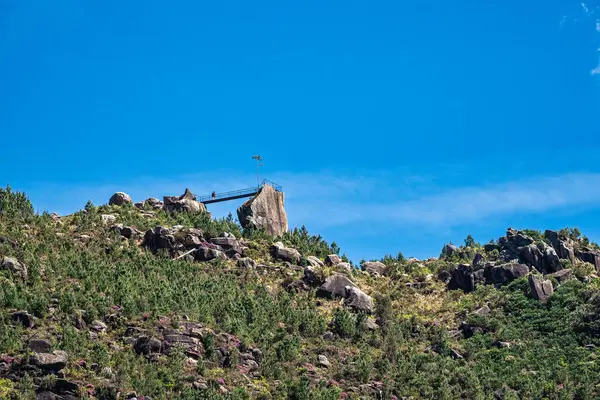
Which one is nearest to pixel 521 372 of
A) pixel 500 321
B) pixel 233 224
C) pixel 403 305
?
pixel 500 321

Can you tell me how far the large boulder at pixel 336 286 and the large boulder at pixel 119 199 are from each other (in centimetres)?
2368

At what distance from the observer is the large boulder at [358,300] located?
194 feet

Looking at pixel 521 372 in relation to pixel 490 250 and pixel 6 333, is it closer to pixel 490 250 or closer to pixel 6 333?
pixel 490 250

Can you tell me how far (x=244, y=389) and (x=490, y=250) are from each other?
40624 millimetres

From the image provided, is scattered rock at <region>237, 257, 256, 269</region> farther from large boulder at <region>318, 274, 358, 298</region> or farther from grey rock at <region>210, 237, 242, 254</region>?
large boulder at <region>318, 274, 358, 298</region>

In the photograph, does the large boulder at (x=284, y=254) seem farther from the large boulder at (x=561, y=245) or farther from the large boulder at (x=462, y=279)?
the large boulder at (x=561, y=245)

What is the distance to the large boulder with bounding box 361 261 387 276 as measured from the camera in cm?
7156

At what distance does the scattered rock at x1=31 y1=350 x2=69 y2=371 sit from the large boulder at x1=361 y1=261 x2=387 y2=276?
37.8 meters

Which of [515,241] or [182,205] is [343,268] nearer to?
[515,241]

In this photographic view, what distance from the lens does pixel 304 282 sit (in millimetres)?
62438

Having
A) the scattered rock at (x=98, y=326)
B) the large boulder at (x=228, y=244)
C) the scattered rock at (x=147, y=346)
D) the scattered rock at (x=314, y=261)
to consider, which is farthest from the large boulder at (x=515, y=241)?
the scattered rock at (x=98, y=326)

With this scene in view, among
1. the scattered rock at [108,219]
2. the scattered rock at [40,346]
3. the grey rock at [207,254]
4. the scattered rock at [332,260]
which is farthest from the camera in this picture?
the scattered rock at [332,260]

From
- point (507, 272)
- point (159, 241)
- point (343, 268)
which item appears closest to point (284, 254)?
point (343, 268)

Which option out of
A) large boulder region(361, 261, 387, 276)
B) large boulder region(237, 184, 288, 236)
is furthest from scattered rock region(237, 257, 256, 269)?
large boulder region(361, 261, 387, 276)
